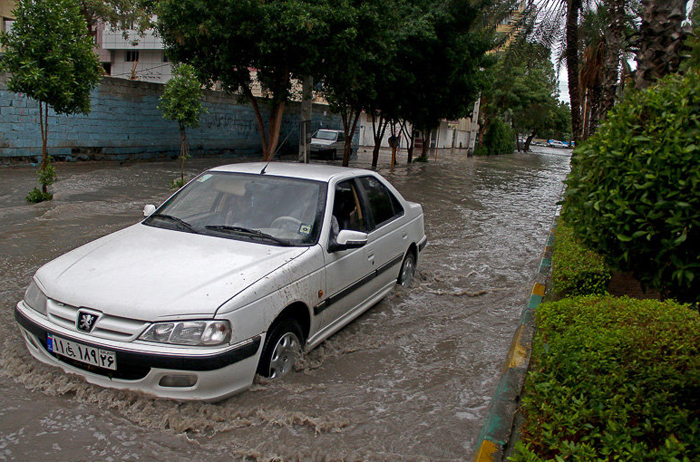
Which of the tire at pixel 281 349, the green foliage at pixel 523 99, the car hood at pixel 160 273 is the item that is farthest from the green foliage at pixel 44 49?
the green foliage at pixel 523 99

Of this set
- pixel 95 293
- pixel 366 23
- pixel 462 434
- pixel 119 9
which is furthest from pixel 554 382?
pixel 119 9

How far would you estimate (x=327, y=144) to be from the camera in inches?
1032

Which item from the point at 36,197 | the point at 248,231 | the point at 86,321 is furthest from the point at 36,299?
the point at 36,197

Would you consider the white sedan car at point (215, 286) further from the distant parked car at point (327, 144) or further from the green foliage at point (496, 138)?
the green foliage at point (496, 138)

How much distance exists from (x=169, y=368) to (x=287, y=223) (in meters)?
1.59

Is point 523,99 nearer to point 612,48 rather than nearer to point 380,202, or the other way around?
point 612,48

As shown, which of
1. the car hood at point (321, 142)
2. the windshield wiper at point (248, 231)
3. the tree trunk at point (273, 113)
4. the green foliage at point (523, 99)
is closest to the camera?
the windshield wiper at point (248, 231)

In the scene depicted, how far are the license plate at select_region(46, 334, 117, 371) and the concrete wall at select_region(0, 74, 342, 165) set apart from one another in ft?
44.1

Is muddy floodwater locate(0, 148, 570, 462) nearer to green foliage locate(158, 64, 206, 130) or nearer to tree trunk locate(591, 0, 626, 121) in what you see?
green foliage locate(158, 64, 206, 130)

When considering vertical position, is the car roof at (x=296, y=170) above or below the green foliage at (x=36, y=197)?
above

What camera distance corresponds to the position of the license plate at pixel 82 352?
336 cm

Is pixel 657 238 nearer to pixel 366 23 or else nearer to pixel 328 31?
pixel 328 31

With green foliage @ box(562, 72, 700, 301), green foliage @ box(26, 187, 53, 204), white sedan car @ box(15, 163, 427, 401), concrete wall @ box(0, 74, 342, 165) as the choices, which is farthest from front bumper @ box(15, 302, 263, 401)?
concrete wall @ box(0, 74, 342, 165)

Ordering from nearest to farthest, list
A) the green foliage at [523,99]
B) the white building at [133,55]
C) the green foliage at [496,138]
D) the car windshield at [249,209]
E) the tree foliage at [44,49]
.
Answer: the car windshield at [249,209] < the tree foliage at [44,49] < the white building at [133,55] < the green foliage at [523,99] < the green foliage at [496,138]
